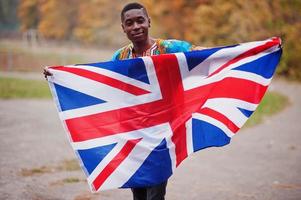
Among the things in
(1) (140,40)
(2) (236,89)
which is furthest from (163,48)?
(2) (236,89)

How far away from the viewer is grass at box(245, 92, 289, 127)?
39.2ft

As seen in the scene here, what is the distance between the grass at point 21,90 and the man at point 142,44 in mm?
12788

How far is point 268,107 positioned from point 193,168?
809 centimetres

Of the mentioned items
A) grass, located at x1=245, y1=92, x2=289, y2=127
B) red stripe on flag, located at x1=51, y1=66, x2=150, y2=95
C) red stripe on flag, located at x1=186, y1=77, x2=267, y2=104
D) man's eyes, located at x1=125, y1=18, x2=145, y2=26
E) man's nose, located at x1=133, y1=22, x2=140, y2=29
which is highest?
man's eyes, located at x1=125, y1=18, x2=145, y2=26

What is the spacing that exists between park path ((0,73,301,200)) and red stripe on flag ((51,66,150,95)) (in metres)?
2.03

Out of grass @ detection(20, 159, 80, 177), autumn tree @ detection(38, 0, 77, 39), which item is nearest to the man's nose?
grass @ detection(20, 159, 80, 177)

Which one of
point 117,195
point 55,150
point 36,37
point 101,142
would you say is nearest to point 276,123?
point 55,150

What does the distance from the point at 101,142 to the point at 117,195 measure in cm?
192

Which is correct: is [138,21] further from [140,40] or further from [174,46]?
[174,46]

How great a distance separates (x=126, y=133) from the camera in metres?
→ 3.85

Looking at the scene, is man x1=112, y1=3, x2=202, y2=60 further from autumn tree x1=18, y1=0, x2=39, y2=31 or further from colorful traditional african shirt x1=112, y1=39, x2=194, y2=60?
autumn tree x1=18, y1=0, x2=39, y2=31

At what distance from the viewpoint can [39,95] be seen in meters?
16.8

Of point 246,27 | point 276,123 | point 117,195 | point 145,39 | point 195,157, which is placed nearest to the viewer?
point 145,39

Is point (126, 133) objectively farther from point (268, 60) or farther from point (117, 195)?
point (117, 195)
